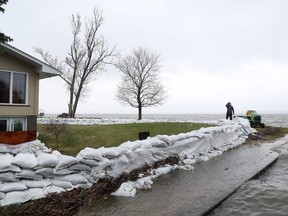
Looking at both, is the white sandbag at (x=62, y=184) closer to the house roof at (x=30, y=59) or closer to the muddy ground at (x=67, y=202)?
the muddy ground at (x=67, y=202)

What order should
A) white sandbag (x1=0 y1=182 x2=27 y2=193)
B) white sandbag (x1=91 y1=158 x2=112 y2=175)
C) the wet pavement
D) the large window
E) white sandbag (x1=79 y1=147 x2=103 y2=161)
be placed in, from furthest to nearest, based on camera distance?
the large window → white sandbag (x1=91 y1=158 x2=112 y2=175) → white sandbag (x1=79 y1=147 x2=103 y2=161) → white sandbag (x1=0 y1=182 x2=27 y2=193) → the wet pavement

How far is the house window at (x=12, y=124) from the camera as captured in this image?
43.4 feet

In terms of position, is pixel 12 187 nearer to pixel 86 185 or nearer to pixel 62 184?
pixel 62 184

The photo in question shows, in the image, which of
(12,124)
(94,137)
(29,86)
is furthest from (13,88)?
(94,137)

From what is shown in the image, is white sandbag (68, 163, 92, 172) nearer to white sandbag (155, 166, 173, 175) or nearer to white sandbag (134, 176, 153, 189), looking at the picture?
white sandbag (134, 176, 153, 189)

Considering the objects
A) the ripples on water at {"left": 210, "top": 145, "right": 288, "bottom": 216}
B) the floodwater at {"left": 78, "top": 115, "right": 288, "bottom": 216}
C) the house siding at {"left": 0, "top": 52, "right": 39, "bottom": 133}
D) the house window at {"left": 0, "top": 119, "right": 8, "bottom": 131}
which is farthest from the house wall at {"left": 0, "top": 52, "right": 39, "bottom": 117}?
the ripples on water at {"left": 210, "top": 145, "right": 288, "bottom": 216}

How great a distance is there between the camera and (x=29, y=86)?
14.1 metres

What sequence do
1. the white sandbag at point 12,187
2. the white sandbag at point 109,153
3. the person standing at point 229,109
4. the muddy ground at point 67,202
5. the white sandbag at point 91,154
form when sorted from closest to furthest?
the muddy ground at point 67,202, the white sandbag at point 12,187, the white sandbag at point 91,154, the white sandbag at point 109,153, the person standing at point 229,109

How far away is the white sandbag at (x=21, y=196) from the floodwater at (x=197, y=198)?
37.7 inches

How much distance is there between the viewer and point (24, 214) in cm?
425

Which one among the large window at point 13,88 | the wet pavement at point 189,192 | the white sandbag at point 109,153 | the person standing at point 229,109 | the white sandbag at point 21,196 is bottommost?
the wet pavement at point 189,192

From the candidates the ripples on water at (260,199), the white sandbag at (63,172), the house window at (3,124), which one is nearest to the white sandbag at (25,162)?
the white sandbag at (63,172)

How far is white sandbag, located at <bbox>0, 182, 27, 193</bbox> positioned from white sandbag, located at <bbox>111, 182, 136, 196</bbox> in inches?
61.2

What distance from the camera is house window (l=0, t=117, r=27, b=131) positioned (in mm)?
13242
